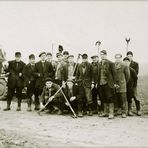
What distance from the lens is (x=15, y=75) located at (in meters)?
12.4

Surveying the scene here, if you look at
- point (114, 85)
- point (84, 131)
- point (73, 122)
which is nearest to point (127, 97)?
point (114, 85)

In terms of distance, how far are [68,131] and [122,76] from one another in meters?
2.96

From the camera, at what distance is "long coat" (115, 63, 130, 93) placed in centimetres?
1122

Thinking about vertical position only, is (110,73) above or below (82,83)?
above

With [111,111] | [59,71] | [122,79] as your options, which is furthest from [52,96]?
[122,79]

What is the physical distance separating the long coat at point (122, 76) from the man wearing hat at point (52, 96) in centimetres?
177

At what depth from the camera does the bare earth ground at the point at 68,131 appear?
7.87 metres

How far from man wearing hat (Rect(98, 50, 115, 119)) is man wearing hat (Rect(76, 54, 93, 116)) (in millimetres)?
396

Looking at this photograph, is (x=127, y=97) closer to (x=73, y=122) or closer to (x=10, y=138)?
(x=73, y=122)

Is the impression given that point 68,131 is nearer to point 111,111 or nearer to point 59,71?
point 111,111

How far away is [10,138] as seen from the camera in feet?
27.1

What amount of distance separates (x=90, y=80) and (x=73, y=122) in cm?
181

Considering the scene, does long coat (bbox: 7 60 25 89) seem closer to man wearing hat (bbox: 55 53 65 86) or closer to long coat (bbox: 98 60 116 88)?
man wearing hat (bbox: 55 53 65 86)

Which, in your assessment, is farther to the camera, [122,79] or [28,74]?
[28,74]
